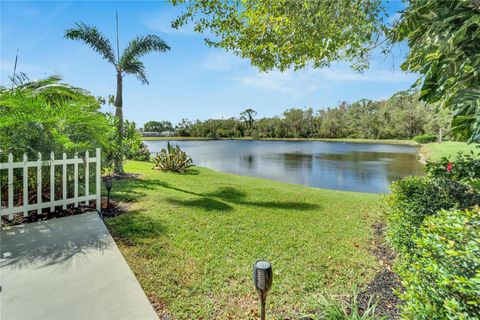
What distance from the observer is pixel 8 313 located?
1.97m

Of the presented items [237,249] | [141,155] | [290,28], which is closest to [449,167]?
[290,28]

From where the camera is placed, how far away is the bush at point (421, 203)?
2.65 m

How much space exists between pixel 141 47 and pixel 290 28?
684cm

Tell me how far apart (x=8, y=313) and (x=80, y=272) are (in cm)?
62

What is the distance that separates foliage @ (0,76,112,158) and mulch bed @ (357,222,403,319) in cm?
465

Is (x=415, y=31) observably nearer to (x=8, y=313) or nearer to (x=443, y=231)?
(x=443, y=231)

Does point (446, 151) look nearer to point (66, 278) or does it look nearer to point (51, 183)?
point (51, 183)

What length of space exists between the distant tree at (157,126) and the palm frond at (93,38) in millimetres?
72384

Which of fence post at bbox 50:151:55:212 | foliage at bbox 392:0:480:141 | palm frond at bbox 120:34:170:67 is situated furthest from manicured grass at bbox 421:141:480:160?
fence post at bbox 50:151:55:212

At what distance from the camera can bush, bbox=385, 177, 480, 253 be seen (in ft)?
8.69

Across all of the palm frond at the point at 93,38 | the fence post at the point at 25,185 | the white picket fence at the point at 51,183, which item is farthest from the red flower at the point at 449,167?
the palm frond at the point at 93,38

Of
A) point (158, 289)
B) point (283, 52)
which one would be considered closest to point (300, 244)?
point (158, 289)

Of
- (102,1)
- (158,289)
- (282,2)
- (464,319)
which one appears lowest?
(158,289)

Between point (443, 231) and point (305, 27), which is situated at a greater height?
point (305, 27)
